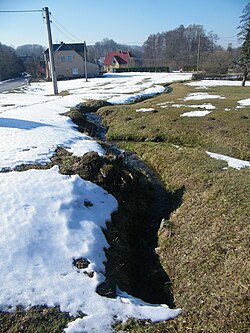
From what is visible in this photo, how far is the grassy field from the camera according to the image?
5523 millimetres

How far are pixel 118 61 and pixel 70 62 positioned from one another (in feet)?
91.1

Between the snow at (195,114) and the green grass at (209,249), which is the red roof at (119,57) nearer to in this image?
the snow at (195,114)

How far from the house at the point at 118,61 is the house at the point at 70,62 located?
66.1 ft

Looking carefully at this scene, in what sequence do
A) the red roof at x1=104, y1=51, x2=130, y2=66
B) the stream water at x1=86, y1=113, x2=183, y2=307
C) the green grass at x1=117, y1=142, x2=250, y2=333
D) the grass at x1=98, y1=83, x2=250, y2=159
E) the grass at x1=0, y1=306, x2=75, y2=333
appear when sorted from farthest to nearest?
1. the red roof at x1=104, y1=51, x2=130, y2=66
2. the grass at x1=98, y1=83, x2=250, y2=159
3. the stream water at x1=86, y1=113, x2=183, y2=307
4. the green grass at x1=117, y1=142, x2=250, y2=333
5. the grass at x1=0, y1=306, x2=75, y2=333

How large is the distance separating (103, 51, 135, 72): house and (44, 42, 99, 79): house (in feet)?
66.1

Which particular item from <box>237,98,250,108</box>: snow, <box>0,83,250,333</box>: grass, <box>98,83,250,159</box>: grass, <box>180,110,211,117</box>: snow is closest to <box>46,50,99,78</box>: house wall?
<box>98,83,250,159</box>: grass

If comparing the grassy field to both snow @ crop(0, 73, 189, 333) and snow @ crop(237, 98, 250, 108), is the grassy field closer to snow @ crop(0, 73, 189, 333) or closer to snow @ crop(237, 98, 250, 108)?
snow @ crop(0, 73, 189, 333)

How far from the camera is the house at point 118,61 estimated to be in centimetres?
9622

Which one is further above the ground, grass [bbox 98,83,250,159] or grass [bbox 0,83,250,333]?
grass [bbox 98,83,250,159]

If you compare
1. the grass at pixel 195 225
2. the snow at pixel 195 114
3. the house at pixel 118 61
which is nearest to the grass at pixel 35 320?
the grass at pixel 195 225

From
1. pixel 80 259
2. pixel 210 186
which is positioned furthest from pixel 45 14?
pixel 80 259

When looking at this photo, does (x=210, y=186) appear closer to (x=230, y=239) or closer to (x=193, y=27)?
(x=230, y=239)

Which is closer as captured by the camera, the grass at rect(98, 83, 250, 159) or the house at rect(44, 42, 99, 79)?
the grass at rect(98, 83, 250, 159)

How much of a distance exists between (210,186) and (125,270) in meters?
4.92
